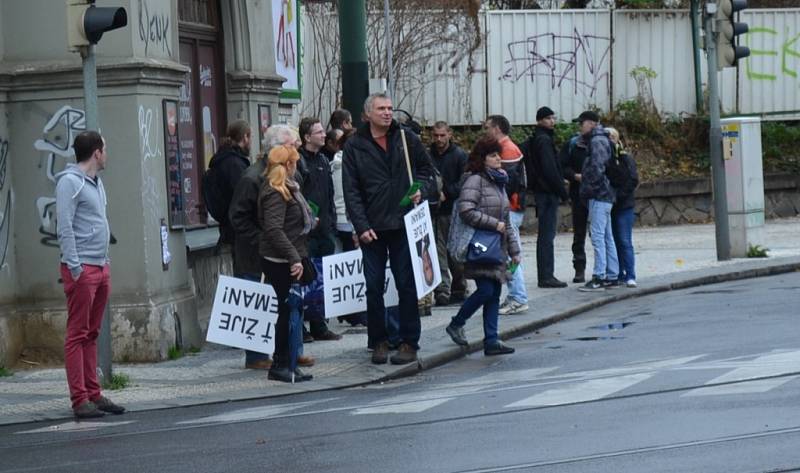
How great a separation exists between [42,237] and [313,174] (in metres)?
2.29

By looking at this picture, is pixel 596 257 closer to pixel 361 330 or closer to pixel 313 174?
pixel 361 330

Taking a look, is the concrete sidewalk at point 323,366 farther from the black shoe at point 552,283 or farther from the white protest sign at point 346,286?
the white protest sign at point 346,286

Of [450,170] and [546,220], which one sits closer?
[450,170]

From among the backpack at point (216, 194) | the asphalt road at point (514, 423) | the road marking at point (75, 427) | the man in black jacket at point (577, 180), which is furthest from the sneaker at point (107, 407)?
the man in black jacket at point (577, 180)

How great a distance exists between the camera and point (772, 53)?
A: 2836cm

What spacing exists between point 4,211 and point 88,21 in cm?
249

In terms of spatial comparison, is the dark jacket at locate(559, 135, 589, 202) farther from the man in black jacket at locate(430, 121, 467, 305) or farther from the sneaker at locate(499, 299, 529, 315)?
the sneaker at locate(499, 299, 529, 315)

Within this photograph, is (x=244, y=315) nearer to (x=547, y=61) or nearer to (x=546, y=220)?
(x=546, y=220)

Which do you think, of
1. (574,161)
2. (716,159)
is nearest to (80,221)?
(574,161)

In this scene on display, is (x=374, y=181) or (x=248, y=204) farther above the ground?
(x=374, y=181)

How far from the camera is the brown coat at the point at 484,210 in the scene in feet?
40.7

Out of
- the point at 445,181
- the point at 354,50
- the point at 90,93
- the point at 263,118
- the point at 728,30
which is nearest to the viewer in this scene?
the point at 90,93

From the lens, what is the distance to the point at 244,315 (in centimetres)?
1212

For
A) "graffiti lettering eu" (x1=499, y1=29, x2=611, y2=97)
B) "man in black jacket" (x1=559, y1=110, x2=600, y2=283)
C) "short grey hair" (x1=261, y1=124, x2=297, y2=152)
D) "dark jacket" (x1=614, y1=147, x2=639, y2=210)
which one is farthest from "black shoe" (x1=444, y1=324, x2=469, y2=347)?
"graffiti lettering eu" (x1=499, y1=29, x2=611, y2=97)
